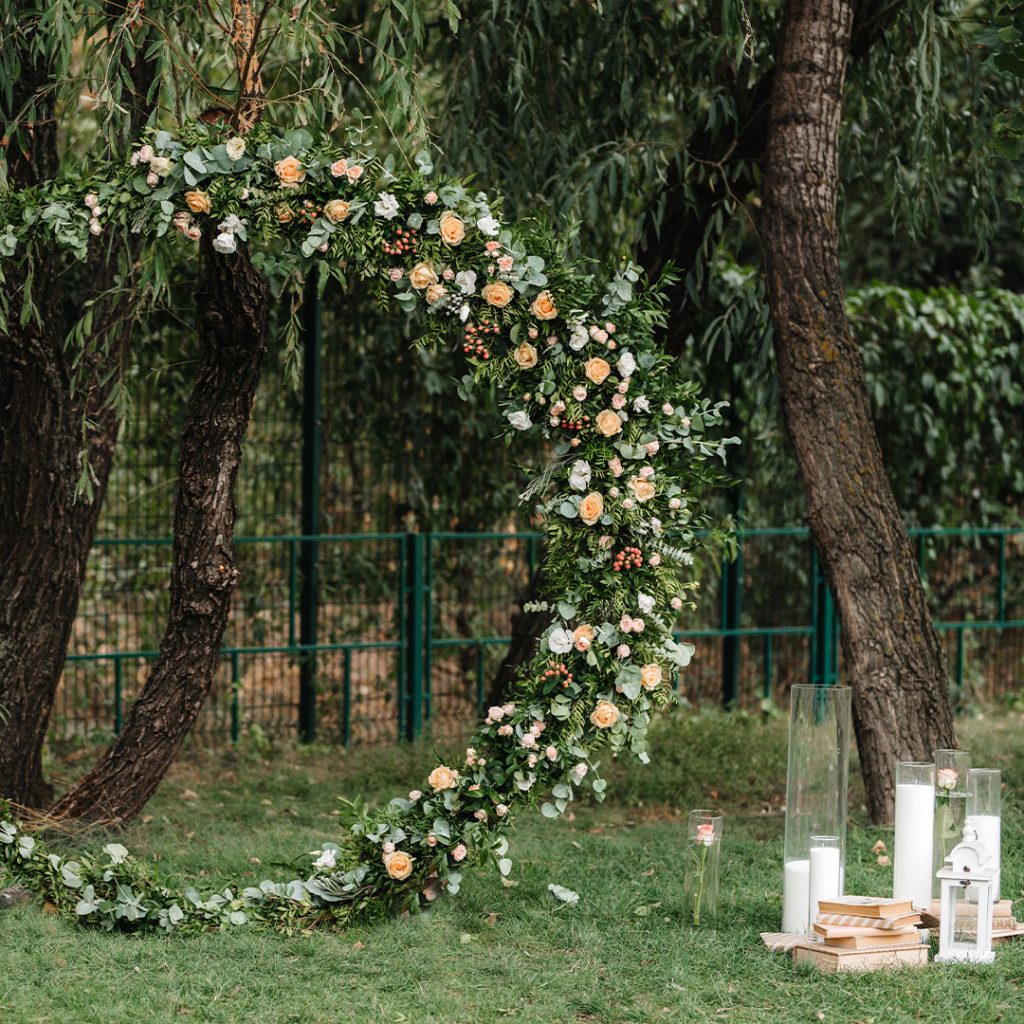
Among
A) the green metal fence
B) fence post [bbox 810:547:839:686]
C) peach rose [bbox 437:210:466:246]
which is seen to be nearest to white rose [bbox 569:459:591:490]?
peach rose [bbox 437:210:466:246]

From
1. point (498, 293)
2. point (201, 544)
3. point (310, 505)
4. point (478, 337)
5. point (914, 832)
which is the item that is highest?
point (498, 293)

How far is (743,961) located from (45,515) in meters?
3.22

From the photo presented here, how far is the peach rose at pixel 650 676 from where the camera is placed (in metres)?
4.84

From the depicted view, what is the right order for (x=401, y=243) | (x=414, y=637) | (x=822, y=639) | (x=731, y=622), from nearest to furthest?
(x=401, y=243)
(x=414, y=637)
(x=731, y=622)
(x=822, y=639)

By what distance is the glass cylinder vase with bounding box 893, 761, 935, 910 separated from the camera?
464cm

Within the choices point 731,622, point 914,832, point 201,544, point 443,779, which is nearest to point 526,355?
point 443,779

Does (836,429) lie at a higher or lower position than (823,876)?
higher

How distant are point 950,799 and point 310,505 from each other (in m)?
4.55

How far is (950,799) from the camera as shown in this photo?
454 centimetres

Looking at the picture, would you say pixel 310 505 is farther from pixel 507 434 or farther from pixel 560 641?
pixel 560 641

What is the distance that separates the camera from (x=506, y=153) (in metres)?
6.91

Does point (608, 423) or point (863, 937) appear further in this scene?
point (608, 423)

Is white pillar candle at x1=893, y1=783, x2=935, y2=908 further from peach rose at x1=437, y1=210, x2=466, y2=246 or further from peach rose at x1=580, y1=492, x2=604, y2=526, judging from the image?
peach rose at x1=437, y1=210, x2=466, y2=246

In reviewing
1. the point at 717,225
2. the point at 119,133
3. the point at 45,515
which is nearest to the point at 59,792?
the point at 45,515
